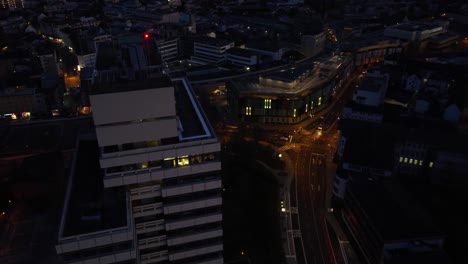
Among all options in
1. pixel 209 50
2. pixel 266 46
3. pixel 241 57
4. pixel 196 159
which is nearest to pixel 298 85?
pixel 241 57

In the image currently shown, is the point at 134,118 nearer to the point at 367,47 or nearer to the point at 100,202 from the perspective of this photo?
the point at 100,202

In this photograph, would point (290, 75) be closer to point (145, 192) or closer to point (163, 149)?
point (163, 149)

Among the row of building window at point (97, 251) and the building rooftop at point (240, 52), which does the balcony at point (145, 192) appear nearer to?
the row of building window at point (97, 251)

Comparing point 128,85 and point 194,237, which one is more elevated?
point 128,85

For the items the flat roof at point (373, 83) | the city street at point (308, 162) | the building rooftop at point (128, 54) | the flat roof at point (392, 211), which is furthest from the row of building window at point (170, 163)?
the flat roof at point (373, 83)

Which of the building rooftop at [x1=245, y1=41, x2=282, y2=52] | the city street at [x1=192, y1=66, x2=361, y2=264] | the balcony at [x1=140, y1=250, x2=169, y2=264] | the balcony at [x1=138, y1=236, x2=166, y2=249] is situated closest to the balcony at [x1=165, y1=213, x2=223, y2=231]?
the balcony at [x1=138, y1=236, x2=166, y2=249]

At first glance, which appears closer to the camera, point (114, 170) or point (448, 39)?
point (114, 170)

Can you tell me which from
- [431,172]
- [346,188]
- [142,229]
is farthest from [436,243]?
[142,229]
